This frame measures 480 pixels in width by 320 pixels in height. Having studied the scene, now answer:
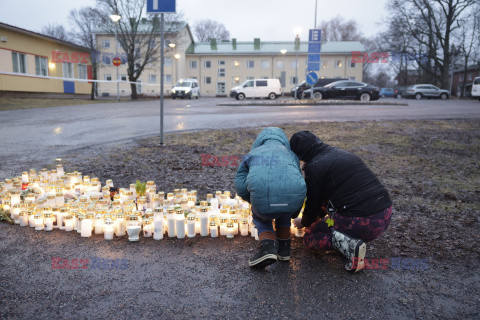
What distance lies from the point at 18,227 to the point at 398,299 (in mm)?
3764

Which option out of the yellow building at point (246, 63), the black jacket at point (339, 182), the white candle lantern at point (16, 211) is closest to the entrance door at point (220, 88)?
the yellow building at point (246, 63)

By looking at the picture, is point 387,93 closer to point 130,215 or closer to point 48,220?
point 130,215

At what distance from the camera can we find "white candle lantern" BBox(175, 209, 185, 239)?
12.0ft

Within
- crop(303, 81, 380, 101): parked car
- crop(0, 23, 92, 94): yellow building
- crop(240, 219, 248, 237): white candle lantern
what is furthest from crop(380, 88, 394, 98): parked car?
crop(240, 219, 248, 237): white candle lantern

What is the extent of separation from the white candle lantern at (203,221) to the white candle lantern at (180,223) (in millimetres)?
186

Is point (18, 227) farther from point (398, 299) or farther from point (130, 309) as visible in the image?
point (398, 299)

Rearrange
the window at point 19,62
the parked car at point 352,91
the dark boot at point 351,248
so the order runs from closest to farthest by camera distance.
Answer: the dark boot at point 351,248, the window at point 19,62, the parked car at point 352,91

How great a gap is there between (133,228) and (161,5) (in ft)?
15.7

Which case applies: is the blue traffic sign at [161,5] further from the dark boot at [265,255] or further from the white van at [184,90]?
the white van at [184,90]

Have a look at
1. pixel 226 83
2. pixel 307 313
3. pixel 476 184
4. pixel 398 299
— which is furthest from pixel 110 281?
pixel 226 83

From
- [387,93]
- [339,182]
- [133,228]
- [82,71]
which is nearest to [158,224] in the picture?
[133,228]

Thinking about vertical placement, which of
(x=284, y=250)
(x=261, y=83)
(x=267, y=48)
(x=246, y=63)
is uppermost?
(x=267, y=48)

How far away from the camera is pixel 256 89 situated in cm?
3375

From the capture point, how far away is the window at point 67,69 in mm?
30859
